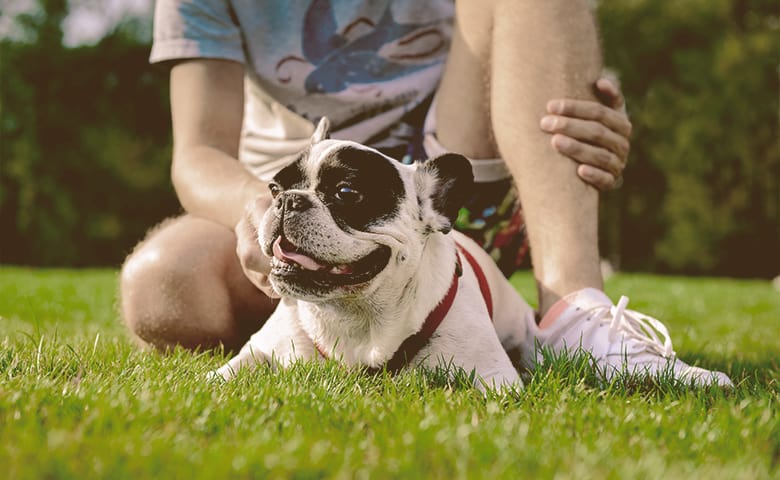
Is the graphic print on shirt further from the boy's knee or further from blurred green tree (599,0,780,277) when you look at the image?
blurred green tree (599,0,780,277)

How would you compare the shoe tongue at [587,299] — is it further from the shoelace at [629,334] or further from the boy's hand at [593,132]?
the boy's hand at [593,132]

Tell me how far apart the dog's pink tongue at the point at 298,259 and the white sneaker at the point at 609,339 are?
83 centimetres

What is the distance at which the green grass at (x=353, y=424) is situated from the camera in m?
1.31

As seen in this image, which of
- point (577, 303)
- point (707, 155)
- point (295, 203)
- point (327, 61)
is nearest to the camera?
point (295, 203)

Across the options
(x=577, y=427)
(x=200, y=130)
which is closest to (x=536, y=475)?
(x=577, y=427)

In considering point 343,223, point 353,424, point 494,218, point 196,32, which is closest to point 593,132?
point 494,218

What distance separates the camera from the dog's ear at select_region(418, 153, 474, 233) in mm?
2301

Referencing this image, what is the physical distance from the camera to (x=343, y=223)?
2.12m

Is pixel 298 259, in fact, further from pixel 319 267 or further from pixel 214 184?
pixel 214 184

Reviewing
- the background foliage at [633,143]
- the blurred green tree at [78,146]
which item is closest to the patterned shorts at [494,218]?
the background foliage at [633,143]

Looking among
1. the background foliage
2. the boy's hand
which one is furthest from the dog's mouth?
the background foliage

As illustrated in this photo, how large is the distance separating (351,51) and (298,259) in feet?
5.07

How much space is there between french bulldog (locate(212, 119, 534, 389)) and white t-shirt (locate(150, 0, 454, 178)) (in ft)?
2.88

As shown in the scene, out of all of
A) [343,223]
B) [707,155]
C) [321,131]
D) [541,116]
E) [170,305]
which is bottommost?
[707,155]
